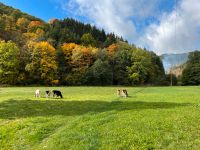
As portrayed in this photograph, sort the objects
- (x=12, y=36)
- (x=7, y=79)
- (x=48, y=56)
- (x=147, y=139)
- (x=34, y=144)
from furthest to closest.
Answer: (x=12, y=36), (x=48, y=56), (x=7, y=79), (x=34, y=144), (x=147, y=139)

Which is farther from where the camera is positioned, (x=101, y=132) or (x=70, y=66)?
(x=70, y=66)

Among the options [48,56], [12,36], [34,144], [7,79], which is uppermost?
[12,36]

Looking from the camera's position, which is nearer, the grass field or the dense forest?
the grass field

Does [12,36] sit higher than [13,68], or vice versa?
[12,36]

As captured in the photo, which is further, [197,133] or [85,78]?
[85,78]

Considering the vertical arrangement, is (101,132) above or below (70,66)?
below

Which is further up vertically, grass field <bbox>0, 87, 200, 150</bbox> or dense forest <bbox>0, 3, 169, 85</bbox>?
dense forest <bbox>0, 3, 169, 85</bbox>

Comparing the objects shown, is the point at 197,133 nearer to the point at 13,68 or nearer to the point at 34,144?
the point at 34,144

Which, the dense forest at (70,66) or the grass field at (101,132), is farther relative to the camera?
the dense forest at (70,66)

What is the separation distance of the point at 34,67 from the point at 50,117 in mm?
92735

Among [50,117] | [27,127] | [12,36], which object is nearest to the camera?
[27,127]

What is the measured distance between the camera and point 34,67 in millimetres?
Result: 116312

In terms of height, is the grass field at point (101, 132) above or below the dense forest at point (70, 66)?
below

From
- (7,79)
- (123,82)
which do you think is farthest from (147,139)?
(123,82)
